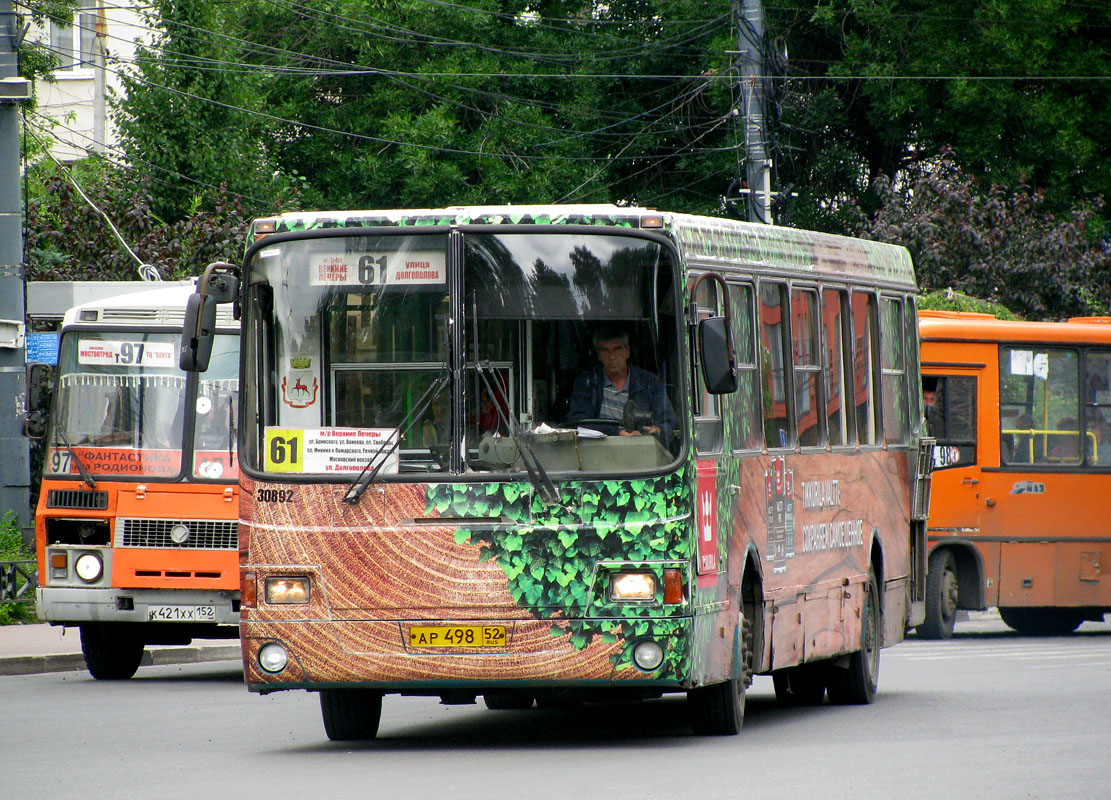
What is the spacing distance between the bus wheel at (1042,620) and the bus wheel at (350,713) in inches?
470

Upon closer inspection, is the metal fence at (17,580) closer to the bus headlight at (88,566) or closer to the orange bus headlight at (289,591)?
the bus headlight at (88,566)

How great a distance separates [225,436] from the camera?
→ 53.3ft

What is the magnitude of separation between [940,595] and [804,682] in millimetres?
7124

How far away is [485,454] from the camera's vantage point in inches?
400

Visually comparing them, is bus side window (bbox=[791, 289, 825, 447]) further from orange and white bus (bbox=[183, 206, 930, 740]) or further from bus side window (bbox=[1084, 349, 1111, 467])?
bus side window (bbox=[1084, 349, 1111, 467])

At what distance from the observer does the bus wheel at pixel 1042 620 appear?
21797mm

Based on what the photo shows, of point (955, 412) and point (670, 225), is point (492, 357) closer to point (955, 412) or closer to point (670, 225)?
point (670, 225)

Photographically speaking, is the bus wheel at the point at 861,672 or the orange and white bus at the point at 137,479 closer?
the bus wheel at the point at 861,672

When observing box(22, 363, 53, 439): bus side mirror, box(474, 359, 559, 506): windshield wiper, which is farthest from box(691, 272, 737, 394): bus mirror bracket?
box(22, 363, 53, 439): bus side mirror

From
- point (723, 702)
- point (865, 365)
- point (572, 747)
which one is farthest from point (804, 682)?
→ point (572, 747)

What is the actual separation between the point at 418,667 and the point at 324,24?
32.2m

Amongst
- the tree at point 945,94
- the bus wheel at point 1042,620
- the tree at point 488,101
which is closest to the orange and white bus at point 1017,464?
the bus wheel at point 1042,620

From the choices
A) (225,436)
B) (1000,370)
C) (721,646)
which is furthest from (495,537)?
(1000,370)

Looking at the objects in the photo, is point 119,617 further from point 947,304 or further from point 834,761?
point 947,304
